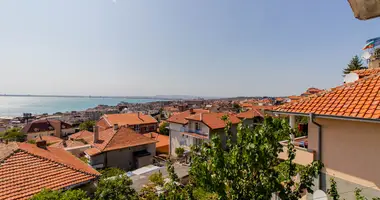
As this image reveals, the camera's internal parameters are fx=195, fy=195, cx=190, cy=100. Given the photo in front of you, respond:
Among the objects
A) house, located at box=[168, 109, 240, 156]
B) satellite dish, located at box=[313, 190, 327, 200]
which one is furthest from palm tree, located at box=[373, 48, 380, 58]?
house, located at box=[168, 109, 240, 156]

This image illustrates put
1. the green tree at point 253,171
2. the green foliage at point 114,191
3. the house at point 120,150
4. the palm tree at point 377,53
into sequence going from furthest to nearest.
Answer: the house at point 120,150 < the palm tree at point 377,53 < the green foliage at point 114,191 < the green tree at point 253,171

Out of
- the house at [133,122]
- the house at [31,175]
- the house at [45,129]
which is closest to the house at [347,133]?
the house at [31,175]

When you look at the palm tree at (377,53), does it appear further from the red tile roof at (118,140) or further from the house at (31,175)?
the red tile roof at (118,140)

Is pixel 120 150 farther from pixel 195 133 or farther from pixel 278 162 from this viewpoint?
pixel 278 162

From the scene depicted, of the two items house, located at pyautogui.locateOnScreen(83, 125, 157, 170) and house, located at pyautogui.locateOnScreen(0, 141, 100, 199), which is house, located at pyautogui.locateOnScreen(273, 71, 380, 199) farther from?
house, located at pyautogui.locateOnScreen(83, 125, 157, 170)

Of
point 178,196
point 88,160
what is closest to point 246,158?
point 178,196

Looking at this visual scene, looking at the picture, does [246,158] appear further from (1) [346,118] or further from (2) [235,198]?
(1) [346,118]
